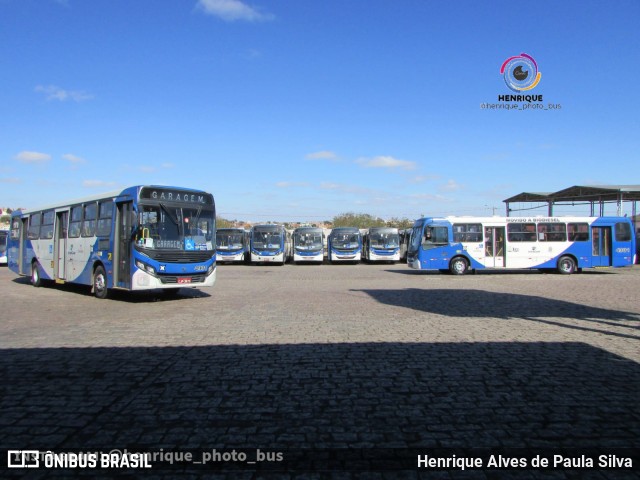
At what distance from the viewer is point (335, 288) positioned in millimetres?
17312

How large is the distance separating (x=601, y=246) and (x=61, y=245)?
2445cm

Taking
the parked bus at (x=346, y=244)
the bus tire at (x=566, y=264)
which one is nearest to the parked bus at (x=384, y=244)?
the parked bus at (x=346, y=244)

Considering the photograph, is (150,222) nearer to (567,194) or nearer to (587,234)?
(587,234)

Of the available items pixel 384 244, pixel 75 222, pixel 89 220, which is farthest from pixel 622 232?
pixel 75 222

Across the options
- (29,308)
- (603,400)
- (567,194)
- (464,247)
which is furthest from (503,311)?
(567,194)

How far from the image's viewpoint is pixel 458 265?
2441 cm

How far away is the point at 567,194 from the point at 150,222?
1194 inches

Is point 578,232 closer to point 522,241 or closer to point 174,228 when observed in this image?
point 522,241

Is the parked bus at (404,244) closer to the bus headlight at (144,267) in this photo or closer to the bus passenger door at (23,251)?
the bus passenger door at (23,251)

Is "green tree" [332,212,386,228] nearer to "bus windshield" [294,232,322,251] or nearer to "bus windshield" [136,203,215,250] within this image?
"bus windshield" [294,232,322,251]

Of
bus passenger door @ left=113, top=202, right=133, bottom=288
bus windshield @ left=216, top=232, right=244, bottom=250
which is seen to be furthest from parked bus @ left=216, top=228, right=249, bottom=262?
bus passenger door @ left=113, top=202, right=133, bottom=288

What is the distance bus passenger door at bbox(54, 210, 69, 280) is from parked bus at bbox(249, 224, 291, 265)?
1751 cm

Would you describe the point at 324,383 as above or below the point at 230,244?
below

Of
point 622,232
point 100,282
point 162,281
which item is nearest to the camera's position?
point 162,281
